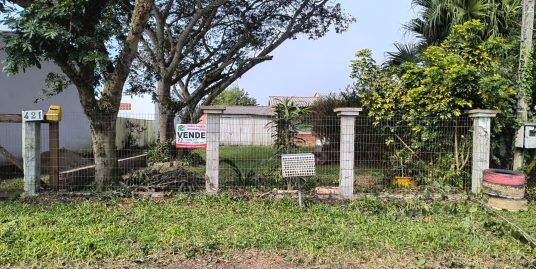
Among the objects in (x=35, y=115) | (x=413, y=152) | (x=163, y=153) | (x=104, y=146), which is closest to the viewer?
(x=35, y=115)

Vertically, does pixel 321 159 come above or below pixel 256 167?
above

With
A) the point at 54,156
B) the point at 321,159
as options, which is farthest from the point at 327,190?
the point at 54,156

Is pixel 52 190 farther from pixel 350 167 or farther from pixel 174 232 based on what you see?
pixel 350 167

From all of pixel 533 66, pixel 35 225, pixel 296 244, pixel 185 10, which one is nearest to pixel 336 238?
pixel 296 244

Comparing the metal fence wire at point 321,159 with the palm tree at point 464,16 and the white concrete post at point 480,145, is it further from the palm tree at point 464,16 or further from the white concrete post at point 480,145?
the palm tree at point 464,16

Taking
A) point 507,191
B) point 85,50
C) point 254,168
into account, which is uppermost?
point 85,50

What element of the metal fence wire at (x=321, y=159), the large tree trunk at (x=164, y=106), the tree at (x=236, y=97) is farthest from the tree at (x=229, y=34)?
the tree at (x=236, y=97)

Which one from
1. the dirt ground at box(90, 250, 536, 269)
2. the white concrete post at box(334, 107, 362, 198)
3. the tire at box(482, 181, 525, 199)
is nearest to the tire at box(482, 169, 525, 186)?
the tire at box(482, 181, 525, 199)

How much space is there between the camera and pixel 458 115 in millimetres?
8391

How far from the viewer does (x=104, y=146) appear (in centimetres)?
861

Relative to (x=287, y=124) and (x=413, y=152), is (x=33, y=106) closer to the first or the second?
(x=287, y=124)

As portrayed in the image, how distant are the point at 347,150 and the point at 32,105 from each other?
10.8 meters

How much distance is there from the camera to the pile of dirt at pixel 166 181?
8.27 m

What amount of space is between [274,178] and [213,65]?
41.8 ft
